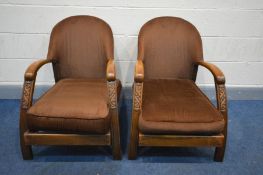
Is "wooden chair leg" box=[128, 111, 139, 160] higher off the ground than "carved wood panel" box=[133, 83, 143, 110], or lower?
lower

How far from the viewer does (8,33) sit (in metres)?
2.22

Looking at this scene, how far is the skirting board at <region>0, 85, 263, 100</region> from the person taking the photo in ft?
7.95

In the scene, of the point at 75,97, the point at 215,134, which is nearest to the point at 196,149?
the point at 215,134

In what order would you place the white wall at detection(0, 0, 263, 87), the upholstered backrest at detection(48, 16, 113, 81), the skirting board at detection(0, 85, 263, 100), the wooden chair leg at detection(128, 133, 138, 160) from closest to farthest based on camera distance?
the wooden chair leg at detection(128, 133, 138, 160) → the upholstered backrest at detection(48, 16, 113, 81) → the white wall at detection(0, 0, 263, 87) → the skirting board at detection(0, 85, 263, 100)

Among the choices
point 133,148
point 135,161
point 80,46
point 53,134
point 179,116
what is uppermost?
point 80,46

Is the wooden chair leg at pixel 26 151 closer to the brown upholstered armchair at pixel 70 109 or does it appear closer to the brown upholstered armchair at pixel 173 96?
the brown upholstered armchair at pixel 70 109

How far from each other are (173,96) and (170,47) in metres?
0.47

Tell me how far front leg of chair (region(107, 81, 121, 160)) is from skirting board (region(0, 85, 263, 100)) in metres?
0.89

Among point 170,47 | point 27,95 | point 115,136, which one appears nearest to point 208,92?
point 170,47

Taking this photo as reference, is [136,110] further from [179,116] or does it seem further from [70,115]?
[70,115]

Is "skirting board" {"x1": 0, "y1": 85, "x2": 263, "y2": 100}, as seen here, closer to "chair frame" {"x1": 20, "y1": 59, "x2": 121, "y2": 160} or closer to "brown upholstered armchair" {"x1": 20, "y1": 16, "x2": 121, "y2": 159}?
"brown upholstered armchair" {"x1": 20, "y1": 16, "x2": 121, "y2": 159}

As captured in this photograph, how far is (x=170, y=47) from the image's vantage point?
1.97 meters

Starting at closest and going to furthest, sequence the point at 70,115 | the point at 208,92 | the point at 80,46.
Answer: the point at 70,115
the point at 80,46
the point at 208,92

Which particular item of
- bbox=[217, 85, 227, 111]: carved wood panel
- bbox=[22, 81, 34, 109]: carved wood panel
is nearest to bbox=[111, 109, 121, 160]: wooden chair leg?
bbox=[22, 81, 34, 109]: carved wood panel
